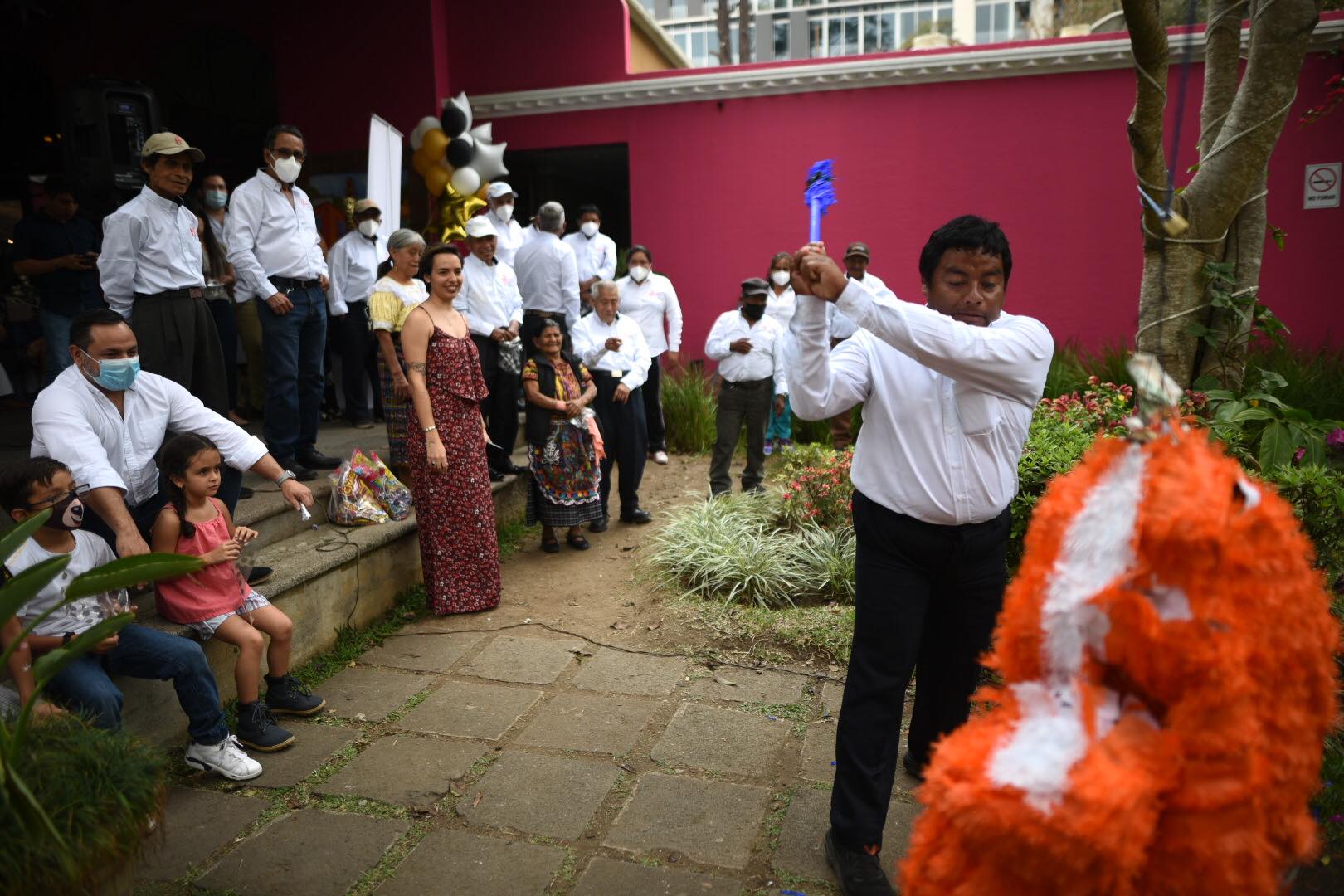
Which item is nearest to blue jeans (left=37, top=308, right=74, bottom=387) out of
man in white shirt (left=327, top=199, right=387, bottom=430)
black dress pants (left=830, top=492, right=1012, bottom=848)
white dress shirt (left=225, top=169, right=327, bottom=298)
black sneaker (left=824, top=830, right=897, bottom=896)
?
man in white shirt (left=327, top=199, right=387, bottom=430)

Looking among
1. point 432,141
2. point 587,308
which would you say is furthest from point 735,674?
point 432,141

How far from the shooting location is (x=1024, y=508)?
13.8 feet

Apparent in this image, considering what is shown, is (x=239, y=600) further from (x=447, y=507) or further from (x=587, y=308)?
(x=587, y=308)

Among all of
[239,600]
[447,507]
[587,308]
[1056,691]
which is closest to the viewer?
[1056,691]

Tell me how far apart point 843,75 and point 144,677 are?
8.91 m

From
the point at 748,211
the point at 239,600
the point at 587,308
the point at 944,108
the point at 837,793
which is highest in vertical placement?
the point at 944,108

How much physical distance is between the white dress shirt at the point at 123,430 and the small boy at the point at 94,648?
178 millimetres

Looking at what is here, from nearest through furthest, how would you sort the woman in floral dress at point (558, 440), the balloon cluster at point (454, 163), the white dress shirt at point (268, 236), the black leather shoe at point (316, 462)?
the white dress shirt at point (268, 236), the black leather shoe at point (316, 462), the woman in floral dress at point (558, 440), the balloon cluster at point (454, 163)

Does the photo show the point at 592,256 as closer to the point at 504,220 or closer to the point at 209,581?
the point at 504,220

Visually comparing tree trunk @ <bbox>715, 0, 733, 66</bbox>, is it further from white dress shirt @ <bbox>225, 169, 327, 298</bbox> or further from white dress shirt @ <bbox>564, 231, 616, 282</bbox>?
white dress shirt @ <bbox>225, 169, 327, 298</bbox>

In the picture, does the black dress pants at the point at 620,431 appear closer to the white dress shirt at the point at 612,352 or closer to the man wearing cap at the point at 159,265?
the white dress shirt at the point at 612,352

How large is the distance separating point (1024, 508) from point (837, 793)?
6.43 ft

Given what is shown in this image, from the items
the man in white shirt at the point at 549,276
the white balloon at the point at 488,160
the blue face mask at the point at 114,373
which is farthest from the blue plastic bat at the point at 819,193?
the white balloon at the point at 488,160

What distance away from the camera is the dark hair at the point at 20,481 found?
305cm
